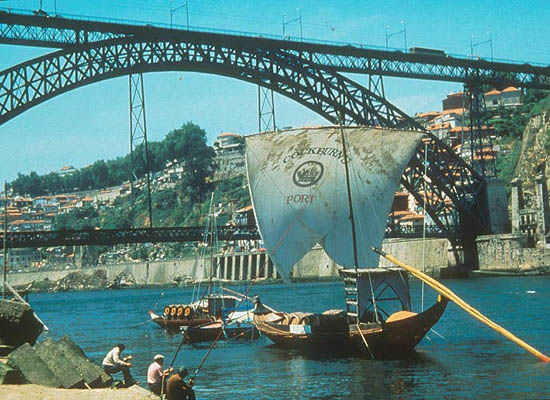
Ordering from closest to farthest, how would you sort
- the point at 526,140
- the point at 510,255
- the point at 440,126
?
the point at 510,255
the point at 526,140
the point at 440,126

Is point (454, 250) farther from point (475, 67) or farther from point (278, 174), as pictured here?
point (278, 174)

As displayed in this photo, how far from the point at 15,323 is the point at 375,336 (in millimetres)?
12555

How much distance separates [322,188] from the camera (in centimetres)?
4159

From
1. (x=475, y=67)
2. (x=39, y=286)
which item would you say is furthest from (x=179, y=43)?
(x=39, y=286)

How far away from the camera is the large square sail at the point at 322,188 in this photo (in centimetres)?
4109

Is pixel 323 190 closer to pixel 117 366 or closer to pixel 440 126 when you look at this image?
pixel 117 366

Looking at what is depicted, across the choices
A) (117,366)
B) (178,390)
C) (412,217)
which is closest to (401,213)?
(412,217)

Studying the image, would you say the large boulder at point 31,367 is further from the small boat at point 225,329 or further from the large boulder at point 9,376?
the small boat at point 225,329

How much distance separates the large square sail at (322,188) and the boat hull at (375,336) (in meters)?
5.59

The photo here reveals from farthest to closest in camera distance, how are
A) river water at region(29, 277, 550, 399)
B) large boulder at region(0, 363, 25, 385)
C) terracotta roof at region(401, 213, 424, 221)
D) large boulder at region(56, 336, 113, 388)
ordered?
terracotta roof at region(401, 213, 424, 221)
river water at region(29, 277, 550, 399)
large boulder at region(56, 336, 113, 388)
large boulder at region(0, 363, 25, 385)

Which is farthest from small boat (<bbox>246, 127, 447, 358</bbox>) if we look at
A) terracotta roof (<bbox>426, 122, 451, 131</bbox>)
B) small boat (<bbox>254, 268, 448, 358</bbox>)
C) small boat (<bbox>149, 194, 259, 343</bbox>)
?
terracotta roof (<bbox>426, 122, 451, 131</bbox>)

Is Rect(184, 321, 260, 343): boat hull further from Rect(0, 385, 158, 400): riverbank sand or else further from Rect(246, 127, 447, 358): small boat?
Rect(0, 385, 158, 400): riverbank sand

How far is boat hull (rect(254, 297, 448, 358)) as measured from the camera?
33.5 metres

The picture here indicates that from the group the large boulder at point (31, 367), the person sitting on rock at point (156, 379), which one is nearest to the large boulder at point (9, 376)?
the large boulder at point (31, 367)
